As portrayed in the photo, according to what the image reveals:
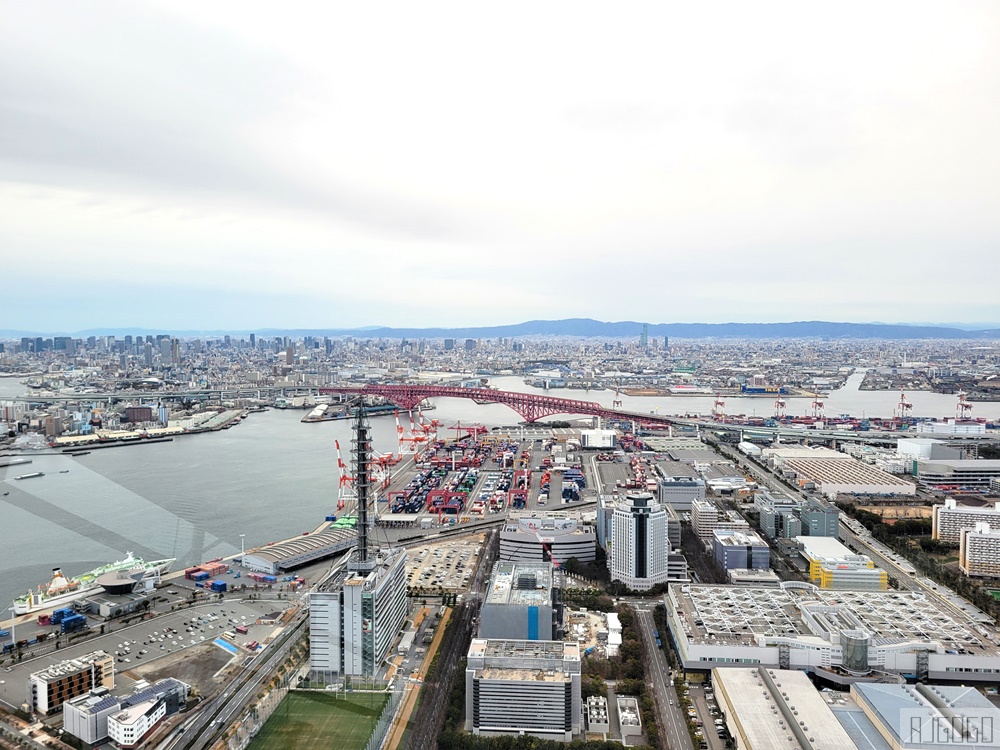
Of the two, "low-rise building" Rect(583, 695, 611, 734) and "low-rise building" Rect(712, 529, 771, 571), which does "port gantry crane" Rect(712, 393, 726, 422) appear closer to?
"low-rise building" Rect(712, 529, 771, 571)

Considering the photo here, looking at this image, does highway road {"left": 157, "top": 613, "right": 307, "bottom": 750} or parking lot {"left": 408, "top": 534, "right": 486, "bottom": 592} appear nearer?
highway road {"left": 157, "top": 613, "right": 307, "bottom": 750}

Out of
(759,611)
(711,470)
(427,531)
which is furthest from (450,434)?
(759,611)

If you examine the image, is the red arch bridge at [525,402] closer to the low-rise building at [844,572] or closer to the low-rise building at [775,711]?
the low-rise building at [844,572]

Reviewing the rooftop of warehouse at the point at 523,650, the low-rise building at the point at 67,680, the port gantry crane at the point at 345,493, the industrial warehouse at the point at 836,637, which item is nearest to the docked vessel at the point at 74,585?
the low-rise building at the point at 67,680

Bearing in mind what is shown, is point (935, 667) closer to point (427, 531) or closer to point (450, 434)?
point (427, 531)

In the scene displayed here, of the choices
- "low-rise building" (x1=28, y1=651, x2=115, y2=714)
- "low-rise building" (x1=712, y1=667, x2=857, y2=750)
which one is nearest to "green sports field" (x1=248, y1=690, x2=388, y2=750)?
"low-rise building" (x1=28, y1=651, x2=115, y2=714)

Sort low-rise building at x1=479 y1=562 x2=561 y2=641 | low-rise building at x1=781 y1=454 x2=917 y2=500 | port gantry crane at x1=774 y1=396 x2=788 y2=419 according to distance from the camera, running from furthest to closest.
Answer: port gantry crane at x1=774 y1=396 x2=788 y2=419 < low-rise building at x1=781 y1=454 x2=917 y2=500 < low-rise building at x1=479 y1=562 x2=561 y2=641
